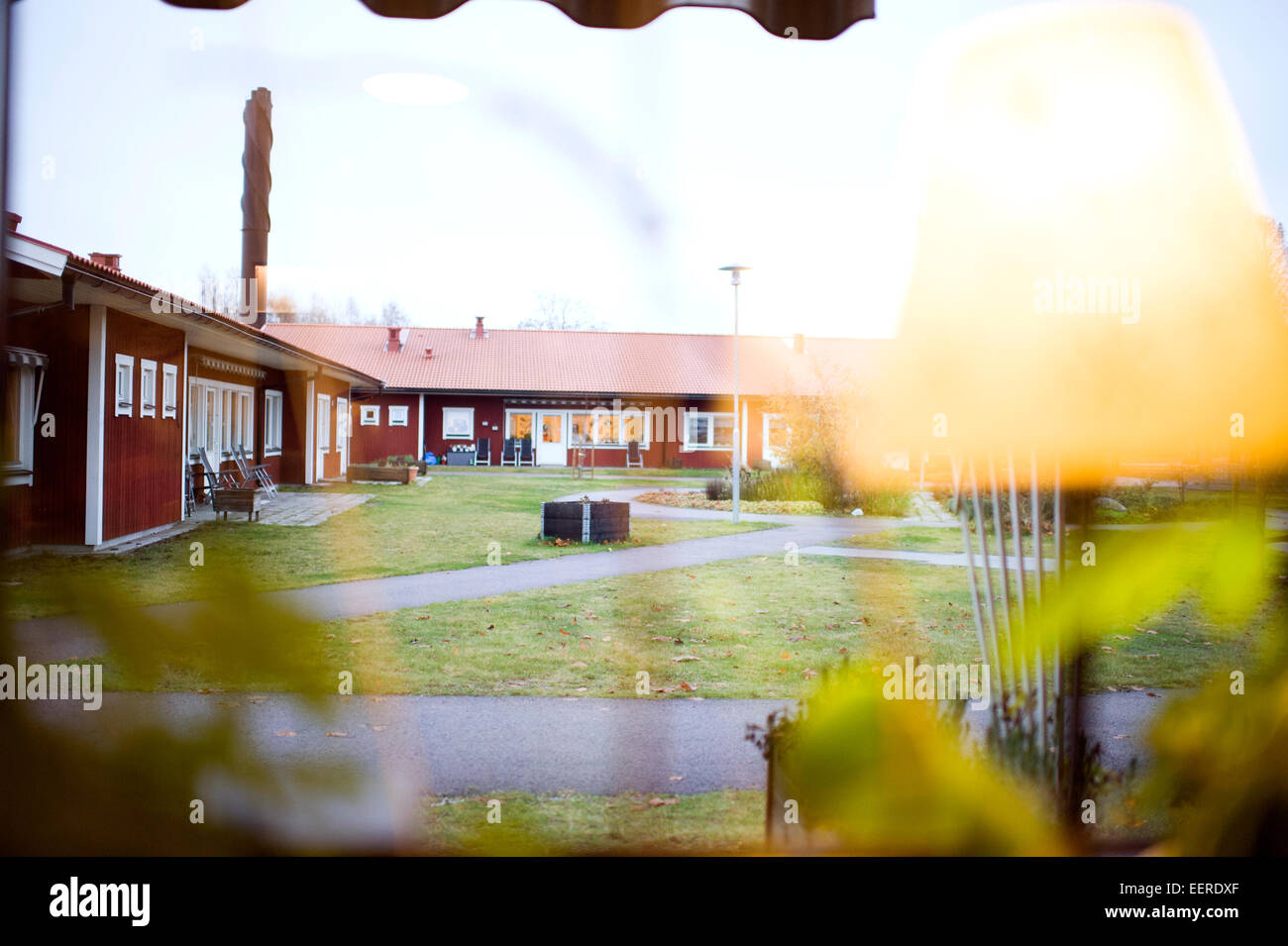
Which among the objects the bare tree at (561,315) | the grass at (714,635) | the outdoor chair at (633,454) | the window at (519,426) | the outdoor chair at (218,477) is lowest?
the grass at (714,635)

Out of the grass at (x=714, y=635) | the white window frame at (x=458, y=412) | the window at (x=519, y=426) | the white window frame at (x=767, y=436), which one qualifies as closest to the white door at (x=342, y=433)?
the white window frame at (x=458, y=412)

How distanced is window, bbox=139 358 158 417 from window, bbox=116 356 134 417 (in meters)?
0.08

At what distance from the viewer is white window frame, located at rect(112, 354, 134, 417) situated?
5.66 m

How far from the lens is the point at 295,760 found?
394mm

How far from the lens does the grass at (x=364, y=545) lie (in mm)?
379

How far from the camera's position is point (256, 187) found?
1.69ft

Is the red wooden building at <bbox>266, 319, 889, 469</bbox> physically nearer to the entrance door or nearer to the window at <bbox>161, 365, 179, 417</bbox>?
the entrance door

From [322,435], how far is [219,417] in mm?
3135

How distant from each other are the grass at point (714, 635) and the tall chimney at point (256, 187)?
27 cm

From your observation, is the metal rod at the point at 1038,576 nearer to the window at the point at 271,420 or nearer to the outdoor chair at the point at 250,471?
the outdoor chair at the point at 250,471

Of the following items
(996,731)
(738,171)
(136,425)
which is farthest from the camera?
(136,425)
